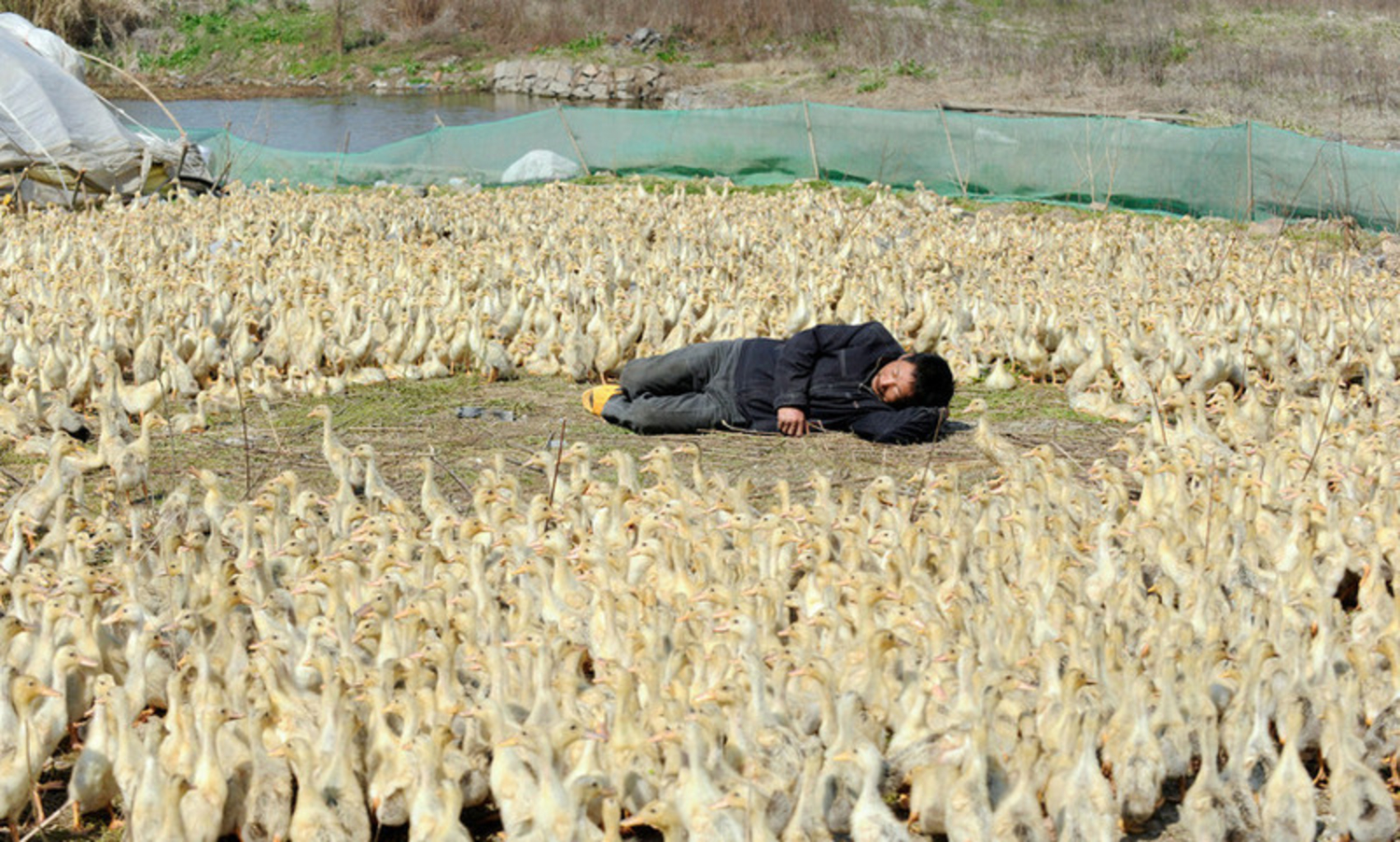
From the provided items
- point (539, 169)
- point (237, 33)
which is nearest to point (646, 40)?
point (237, 33)

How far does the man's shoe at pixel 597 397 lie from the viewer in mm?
9219

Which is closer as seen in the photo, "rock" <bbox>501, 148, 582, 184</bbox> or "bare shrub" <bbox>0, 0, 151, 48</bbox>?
"rock" <bbox>501, 148, 582, 184</bbox>

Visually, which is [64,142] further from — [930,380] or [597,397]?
[930,380]

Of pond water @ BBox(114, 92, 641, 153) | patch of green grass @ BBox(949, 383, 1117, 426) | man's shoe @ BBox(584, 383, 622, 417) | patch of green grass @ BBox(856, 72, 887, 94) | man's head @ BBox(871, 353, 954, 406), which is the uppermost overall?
man's head @ BBox(871, 353, 954, 406)

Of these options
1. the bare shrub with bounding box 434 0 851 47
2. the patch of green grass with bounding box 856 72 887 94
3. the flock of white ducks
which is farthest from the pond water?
the flock of white ducks

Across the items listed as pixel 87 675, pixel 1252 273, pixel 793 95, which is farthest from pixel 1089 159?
pixel 793 95

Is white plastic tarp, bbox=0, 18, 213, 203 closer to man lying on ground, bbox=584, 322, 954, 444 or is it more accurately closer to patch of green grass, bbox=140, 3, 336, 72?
man lying on ground, bbox=584, 322, 954, 444

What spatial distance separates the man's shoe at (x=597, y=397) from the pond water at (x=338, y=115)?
722 inches

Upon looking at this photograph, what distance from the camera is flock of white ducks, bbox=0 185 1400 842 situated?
4301 mm

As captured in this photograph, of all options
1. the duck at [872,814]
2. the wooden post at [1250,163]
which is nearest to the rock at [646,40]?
the wooden post at [1250,163]

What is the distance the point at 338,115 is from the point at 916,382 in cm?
2807

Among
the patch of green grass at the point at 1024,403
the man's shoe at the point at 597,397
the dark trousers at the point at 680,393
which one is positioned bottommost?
the patch of green grass at the point at 1024,403

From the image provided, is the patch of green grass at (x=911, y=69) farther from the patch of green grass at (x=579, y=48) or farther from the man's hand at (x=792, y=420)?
the man's hand at (x=792, y=420)

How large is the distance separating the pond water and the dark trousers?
18.5 m
